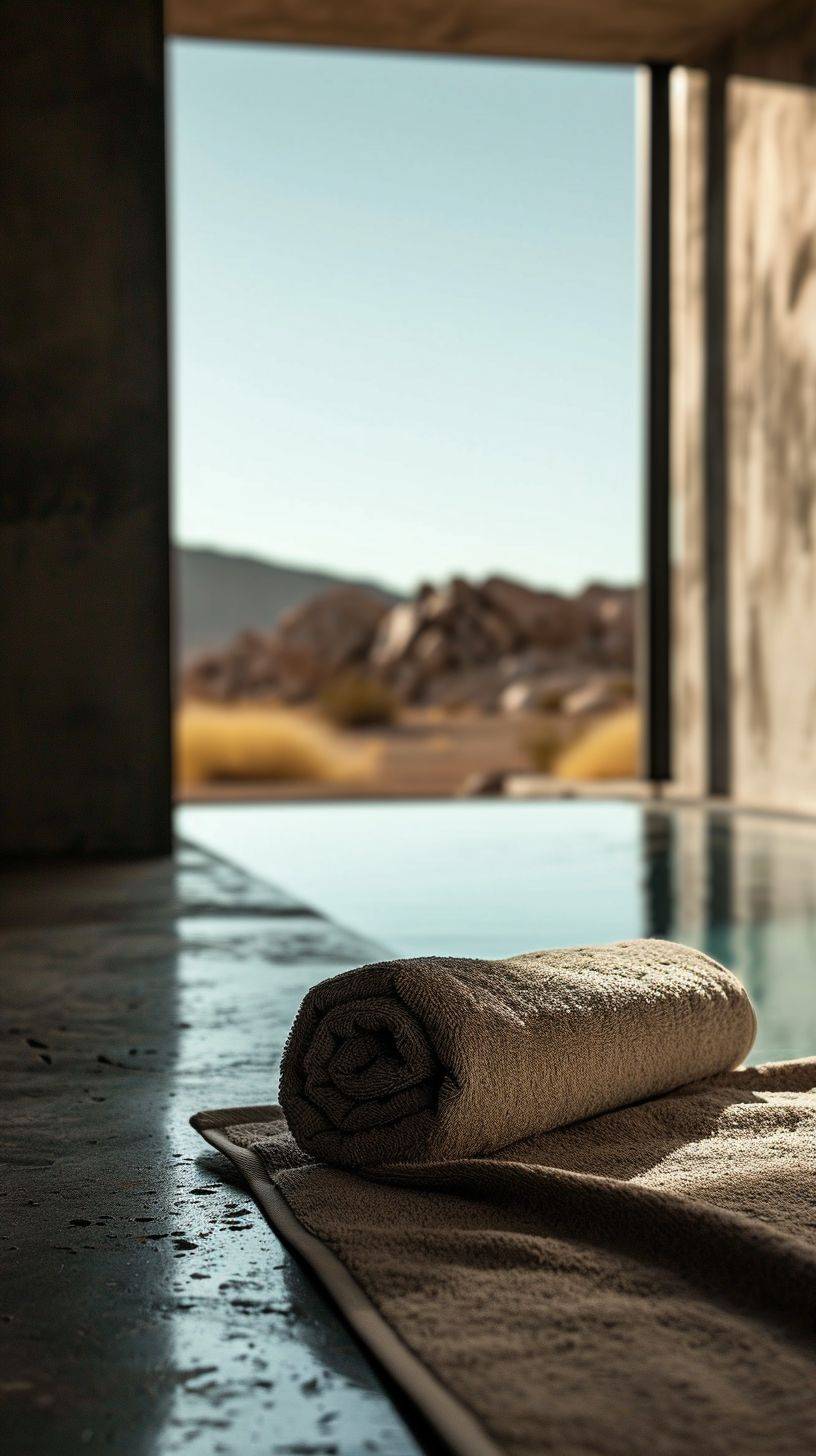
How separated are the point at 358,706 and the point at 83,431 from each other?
575 cm

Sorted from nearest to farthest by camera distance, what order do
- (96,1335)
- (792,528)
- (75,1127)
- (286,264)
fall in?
(96,1335)
(75,1127)
(792,528)
(286,264)

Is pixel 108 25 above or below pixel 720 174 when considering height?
below

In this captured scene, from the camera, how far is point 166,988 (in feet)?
6.42

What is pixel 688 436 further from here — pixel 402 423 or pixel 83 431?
pixel 402 423

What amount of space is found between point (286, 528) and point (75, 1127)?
8858mm

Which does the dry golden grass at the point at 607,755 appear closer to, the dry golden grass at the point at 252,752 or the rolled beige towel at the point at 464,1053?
the dry golden grass at the point at 252,752

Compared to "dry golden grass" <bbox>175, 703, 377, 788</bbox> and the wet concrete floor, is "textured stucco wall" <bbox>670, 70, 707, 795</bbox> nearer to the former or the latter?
"dry golden grass" <bbox>175, 703, 377, 788</bbox>

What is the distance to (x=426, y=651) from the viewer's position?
10.3 m

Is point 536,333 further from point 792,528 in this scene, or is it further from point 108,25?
point 108,25

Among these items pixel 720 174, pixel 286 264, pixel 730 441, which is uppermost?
pixel 286 264

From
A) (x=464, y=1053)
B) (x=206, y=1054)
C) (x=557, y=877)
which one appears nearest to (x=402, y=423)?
(x=557, y=877)

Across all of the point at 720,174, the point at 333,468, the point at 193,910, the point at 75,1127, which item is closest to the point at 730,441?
the point at 720,174

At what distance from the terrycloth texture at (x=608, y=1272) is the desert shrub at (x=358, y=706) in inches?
324

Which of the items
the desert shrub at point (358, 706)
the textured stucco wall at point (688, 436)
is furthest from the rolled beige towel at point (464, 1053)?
the desert shrub at point (358, 706)
